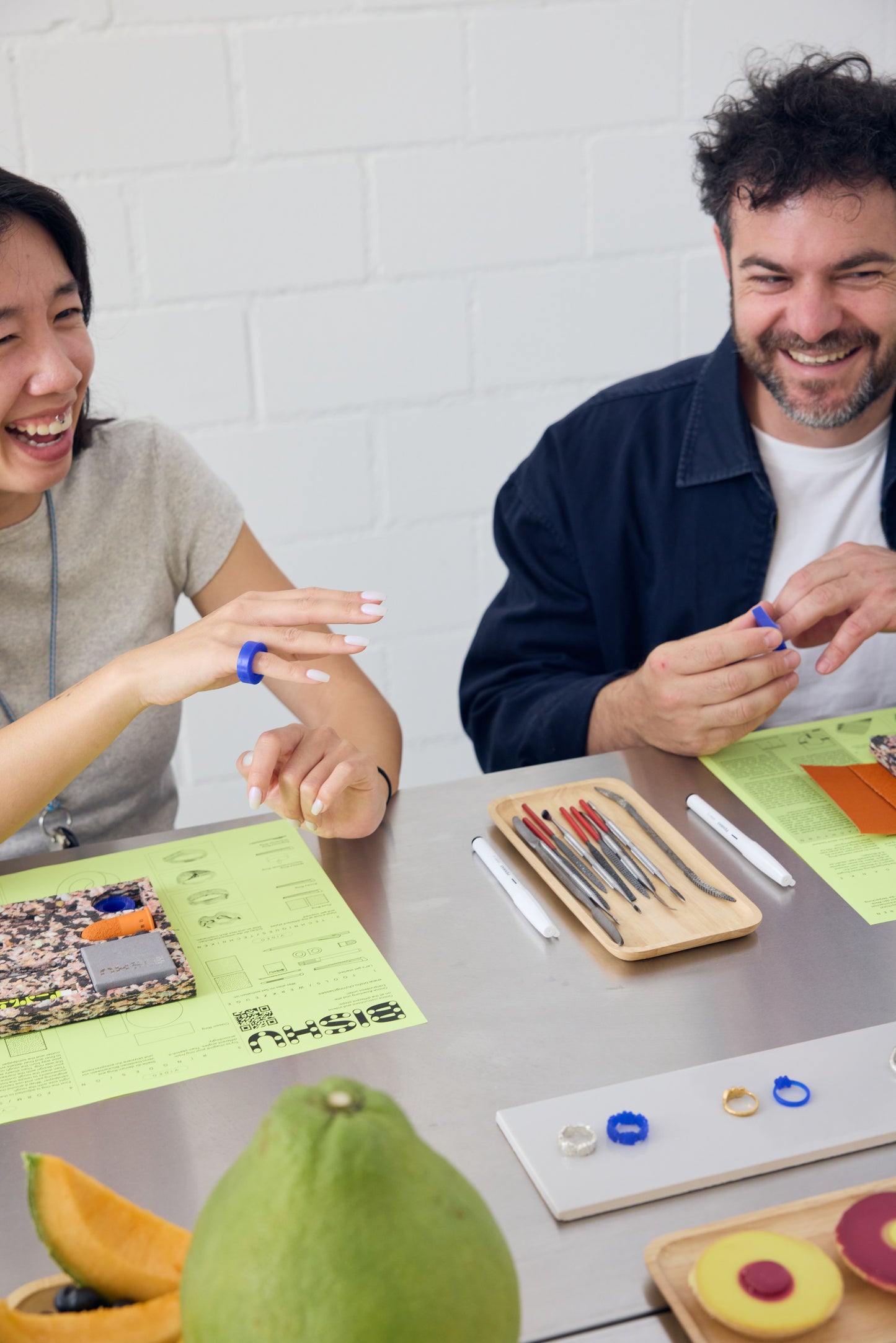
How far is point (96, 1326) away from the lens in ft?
1.82

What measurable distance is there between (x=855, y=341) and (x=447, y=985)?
3.16 feet

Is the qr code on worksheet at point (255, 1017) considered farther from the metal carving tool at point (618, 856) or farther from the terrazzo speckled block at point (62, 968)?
the metal carving tool at point (618, 856)

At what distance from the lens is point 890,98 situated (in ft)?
4.87

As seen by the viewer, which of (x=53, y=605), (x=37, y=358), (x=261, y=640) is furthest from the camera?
(x=53, y=605)

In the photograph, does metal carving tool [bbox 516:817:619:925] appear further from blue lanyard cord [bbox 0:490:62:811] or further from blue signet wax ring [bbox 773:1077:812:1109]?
blue lanyard cord [bbox 0:490:62:811]

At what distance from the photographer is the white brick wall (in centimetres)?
202

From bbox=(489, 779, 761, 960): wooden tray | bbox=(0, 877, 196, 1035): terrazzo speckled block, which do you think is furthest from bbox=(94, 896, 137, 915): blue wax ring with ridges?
bbox=(489, 779, 761, 960): wooden tray

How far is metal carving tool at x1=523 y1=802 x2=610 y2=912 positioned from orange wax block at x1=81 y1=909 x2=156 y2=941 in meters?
0.31

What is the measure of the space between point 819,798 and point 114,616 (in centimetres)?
79

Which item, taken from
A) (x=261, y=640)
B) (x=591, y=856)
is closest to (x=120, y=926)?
(x=261, y=640)

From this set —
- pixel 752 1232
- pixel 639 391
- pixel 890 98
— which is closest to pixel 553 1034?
pixel 752 1232

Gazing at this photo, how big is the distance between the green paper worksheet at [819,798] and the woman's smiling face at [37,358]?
0.72m

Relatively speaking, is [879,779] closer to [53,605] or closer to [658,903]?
[658,903]

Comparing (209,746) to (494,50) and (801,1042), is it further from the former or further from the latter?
(801,1042)
